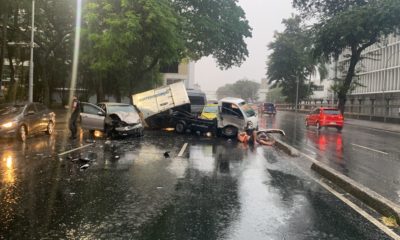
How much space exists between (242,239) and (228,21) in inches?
1401

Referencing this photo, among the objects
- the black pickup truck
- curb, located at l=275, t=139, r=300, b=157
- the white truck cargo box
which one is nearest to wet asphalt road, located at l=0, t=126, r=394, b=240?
curb, located at l=275, t=139, r=300, b=157

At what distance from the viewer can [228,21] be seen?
1567 inches

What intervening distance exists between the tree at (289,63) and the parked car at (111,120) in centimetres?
5651

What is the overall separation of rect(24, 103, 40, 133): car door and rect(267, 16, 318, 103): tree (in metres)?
59.7

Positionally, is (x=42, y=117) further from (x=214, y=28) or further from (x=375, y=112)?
(x=375, y=112)

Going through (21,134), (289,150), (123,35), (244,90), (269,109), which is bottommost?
(289,150)

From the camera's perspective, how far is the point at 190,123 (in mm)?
Answer: 24031

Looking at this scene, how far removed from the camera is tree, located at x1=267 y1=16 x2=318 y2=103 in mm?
76875

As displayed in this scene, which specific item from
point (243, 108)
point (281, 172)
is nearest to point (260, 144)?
point (243, 108)

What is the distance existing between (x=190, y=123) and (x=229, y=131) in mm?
2755

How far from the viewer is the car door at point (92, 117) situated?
21109 mm

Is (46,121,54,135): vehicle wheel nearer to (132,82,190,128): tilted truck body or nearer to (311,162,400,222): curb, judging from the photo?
(132,82,190,128): tilted truck body

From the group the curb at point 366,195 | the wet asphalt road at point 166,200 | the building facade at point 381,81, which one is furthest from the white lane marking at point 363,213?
the building facade at point 381,81

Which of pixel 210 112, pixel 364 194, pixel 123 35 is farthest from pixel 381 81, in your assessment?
pixel 364 194
